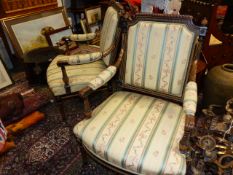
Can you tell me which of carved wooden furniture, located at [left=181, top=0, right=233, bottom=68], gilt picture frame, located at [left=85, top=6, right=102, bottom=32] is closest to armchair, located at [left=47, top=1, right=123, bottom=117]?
carved wooden furniture, located at [left=181, top=0, right=233, bottom=68]

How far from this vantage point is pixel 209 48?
211 cm

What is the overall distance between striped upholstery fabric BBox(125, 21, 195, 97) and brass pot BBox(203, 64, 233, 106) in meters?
0.63

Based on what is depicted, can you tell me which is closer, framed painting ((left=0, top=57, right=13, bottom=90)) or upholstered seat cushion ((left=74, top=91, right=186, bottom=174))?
upholstered seat cushion ((left=74, top=91, right=186, bottom=174))

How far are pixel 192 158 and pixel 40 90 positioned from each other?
2.01 m

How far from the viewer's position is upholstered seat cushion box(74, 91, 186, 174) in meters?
1.04

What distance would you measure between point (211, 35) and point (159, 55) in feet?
3.80

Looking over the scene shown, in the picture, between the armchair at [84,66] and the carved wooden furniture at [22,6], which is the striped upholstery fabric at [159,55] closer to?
the armchair at [84,66]

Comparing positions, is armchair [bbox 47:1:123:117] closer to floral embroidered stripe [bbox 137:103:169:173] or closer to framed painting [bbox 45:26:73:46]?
floral embroidered stripe [bbox 137:103:169:173]

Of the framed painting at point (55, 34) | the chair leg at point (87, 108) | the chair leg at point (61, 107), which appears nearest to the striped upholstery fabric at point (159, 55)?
the chair leg at point (87, 108)

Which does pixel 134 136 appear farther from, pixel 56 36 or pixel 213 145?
pixel 56 36

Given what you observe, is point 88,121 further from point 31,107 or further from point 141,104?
point 31,107

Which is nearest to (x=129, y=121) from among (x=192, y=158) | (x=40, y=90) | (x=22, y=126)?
(x=192, y=158)

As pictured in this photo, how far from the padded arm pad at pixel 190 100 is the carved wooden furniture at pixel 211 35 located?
1026mm

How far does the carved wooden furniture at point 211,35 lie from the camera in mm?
1929
